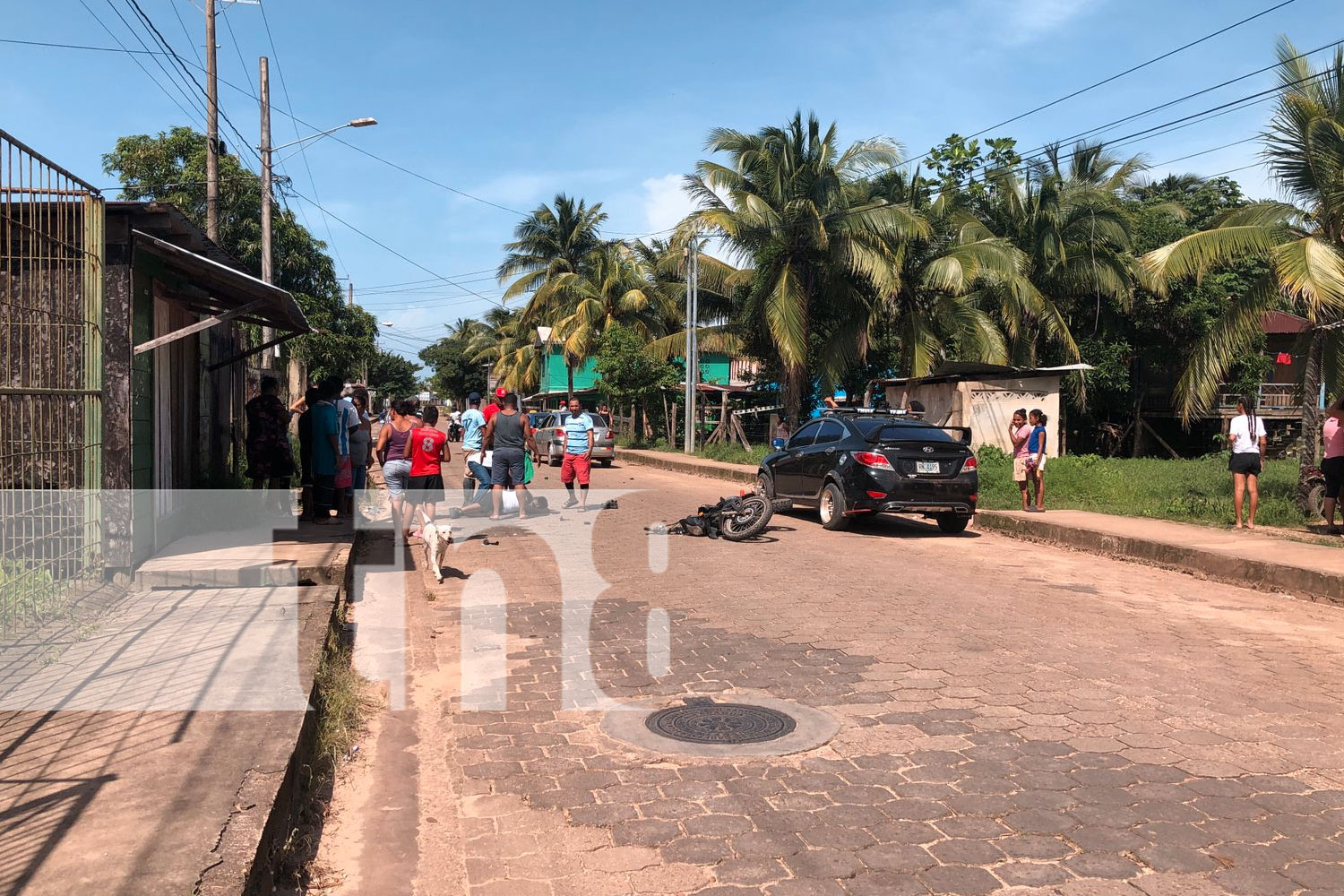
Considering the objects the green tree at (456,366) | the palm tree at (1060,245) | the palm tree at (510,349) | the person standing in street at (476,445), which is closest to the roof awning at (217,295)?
the person standing in street at (476,445)

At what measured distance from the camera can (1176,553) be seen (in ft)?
36.7

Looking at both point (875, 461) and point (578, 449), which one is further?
point (578, 449)

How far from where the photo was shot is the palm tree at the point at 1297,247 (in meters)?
13.1

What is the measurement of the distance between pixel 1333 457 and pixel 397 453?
1087 centimetres

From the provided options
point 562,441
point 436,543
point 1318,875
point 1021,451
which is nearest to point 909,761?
point 1318,875

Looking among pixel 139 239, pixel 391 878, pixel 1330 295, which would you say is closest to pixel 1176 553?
pixel 1330 295

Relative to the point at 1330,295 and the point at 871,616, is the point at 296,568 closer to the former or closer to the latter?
the point at 871,616

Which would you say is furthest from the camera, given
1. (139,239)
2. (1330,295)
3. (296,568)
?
(1330,295)

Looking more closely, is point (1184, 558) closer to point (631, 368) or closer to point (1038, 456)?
point (1038, 456)

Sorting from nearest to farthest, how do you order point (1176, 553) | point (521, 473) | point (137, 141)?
point (1176, 553) < point (521, 473) < point (137, 141)

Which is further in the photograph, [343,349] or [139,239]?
[343,349]

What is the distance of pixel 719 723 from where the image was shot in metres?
5.33

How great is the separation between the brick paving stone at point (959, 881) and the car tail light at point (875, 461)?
9.62 meters

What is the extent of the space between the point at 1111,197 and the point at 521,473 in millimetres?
26243
